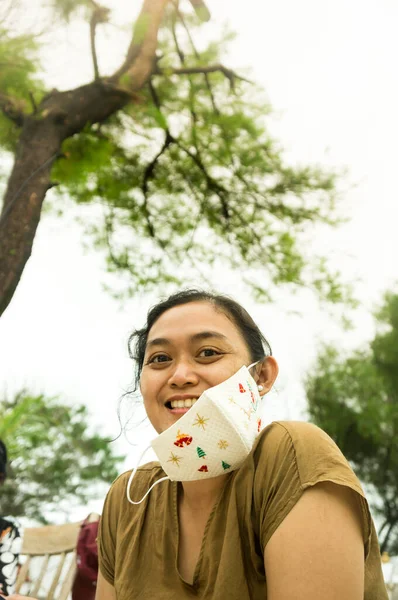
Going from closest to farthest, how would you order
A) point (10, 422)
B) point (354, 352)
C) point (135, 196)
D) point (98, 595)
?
point (98, 595), point (10, 422), point (135, 196), point (354, 352)

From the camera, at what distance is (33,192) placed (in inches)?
103

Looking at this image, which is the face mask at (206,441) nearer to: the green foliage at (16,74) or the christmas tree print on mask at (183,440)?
the christmas tree print on mask at (183,440)

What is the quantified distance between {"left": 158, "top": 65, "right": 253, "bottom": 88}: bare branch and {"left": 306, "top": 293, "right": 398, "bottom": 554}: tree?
8.63 ft

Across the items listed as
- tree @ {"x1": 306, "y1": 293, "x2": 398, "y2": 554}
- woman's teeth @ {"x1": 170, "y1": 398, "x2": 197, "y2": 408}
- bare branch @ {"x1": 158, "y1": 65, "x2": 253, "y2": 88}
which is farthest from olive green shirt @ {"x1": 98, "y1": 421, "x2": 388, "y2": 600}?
tree @ {"x1": 306, "y1": 293, "x2": 398, "y2": 554}

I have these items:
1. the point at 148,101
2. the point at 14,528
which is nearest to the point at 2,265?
the point at 14,528

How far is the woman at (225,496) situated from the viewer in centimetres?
62

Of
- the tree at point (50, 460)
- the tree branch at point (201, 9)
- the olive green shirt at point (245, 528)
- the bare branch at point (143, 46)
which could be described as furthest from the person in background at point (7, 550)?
the tree branch at point (201, 9)

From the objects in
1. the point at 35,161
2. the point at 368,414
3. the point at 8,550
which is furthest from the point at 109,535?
the point at 368,414

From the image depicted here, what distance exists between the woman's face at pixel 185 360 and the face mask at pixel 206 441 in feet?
0.18

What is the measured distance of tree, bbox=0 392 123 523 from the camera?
3543 millimetres

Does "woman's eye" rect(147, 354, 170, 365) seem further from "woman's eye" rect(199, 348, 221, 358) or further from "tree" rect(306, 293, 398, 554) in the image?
"tree" rect(306, 293, 398, 554)

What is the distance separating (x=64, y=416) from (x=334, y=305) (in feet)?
6.43

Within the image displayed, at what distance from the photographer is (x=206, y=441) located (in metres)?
0.76

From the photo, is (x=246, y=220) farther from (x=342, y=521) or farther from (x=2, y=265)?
(x=342, y=521)
